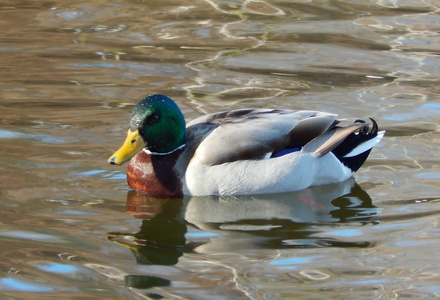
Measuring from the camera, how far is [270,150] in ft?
22.6

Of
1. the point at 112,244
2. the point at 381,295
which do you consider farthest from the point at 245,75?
the point at 381,295

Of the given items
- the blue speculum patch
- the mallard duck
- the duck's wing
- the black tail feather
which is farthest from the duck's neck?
the black tail feather

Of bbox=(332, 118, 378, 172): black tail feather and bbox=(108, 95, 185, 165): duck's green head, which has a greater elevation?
bbox=(108, 95, 185, 165): duck's green head

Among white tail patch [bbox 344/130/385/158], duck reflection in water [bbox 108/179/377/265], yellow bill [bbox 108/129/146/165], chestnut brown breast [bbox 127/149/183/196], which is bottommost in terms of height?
duck reflection in water [bbox 108/179/377/265]

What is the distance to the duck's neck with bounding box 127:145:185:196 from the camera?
22.6ft

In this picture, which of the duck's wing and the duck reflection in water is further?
the duck's wing

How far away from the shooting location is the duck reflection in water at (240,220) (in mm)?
5906

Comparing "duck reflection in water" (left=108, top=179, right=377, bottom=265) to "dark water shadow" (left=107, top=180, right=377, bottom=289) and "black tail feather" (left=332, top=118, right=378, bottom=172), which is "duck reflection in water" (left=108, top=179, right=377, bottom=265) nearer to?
"dark water shadow" (left=107, top=180, right=377, bottom=289)

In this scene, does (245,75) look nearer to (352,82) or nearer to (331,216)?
(352,82)

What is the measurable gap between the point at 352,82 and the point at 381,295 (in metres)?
4.55

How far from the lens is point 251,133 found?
6.85 metres

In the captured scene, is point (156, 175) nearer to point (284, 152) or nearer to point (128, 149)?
point (128, 149)

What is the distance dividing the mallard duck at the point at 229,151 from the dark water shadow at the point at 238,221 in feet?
0.31

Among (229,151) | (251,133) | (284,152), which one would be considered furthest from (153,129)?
(284,152)
